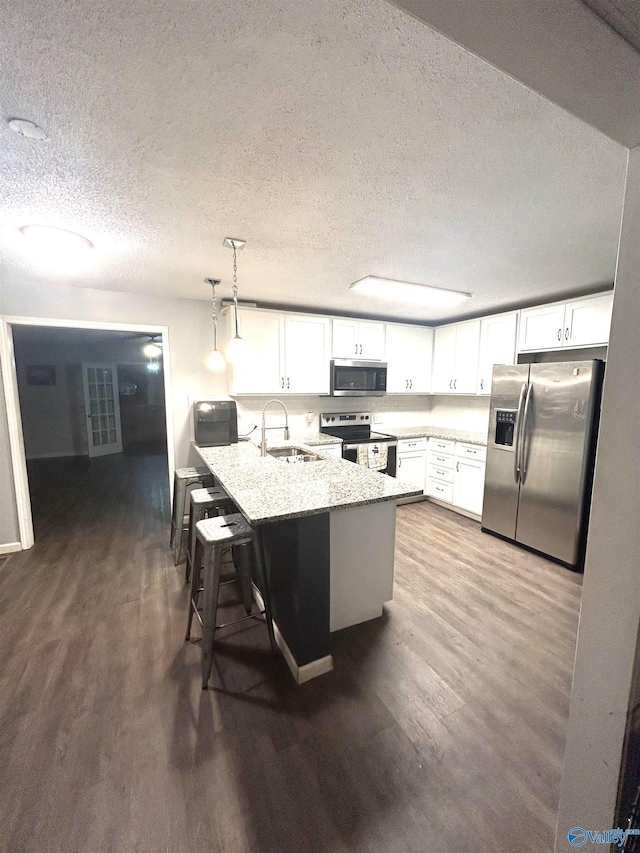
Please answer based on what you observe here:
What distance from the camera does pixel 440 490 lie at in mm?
4207

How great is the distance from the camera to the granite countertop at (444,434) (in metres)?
3.94

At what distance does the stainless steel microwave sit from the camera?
386 cm

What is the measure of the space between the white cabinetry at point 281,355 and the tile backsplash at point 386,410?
0.32 m

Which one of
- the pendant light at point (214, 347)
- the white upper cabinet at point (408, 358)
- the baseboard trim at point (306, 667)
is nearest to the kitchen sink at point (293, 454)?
the pendant light at point (214, 347)

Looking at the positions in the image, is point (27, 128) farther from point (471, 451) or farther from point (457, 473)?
point (457, 473)

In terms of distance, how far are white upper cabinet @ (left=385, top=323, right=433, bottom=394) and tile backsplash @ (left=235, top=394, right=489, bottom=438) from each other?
1.07 feet

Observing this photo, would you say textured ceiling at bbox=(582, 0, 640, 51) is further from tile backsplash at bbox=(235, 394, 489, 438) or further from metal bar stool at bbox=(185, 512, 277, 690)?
tile backsplash at bbox=(235, 394, 489, 438)

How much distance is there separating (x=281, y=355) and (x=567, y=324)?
8.95 feet

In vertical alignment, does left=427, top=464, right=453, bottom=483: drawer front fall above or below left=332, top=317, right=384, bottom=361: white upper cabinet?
below

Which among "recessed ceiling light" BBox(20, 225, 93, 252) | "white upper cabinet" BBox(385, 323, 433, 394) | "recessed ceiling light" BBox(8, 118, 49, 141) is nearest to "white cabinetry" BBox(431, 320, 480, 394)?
"white upper cabinet" BBox(385, 323, 433, 394)

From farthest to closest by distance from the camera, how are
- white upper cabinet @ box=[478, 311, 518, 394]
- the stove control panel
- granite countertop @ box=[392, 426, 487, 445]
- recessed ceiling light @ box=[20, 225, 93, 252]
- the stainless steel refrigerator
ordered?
the stove control panel < granite countertop @ box=[392, 426, 487, 445] < white upper cabinet @ box=[478, 311, 518, 394] < the stainless steel refrigerator < recessed ceiling light @ box=[20, 225, 93, 252]

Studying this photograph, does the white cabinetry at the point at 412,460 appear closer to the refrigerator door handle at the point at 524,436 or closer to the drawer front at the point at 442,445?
the drawer front at the point at 442,445

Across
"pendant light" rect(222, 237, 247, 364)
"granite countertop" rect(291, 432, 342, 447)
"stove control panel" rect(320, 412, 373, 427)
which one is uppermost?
"pendant light" rect(222, 237, 247, 364)

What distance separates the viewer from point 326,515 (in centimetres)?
170
